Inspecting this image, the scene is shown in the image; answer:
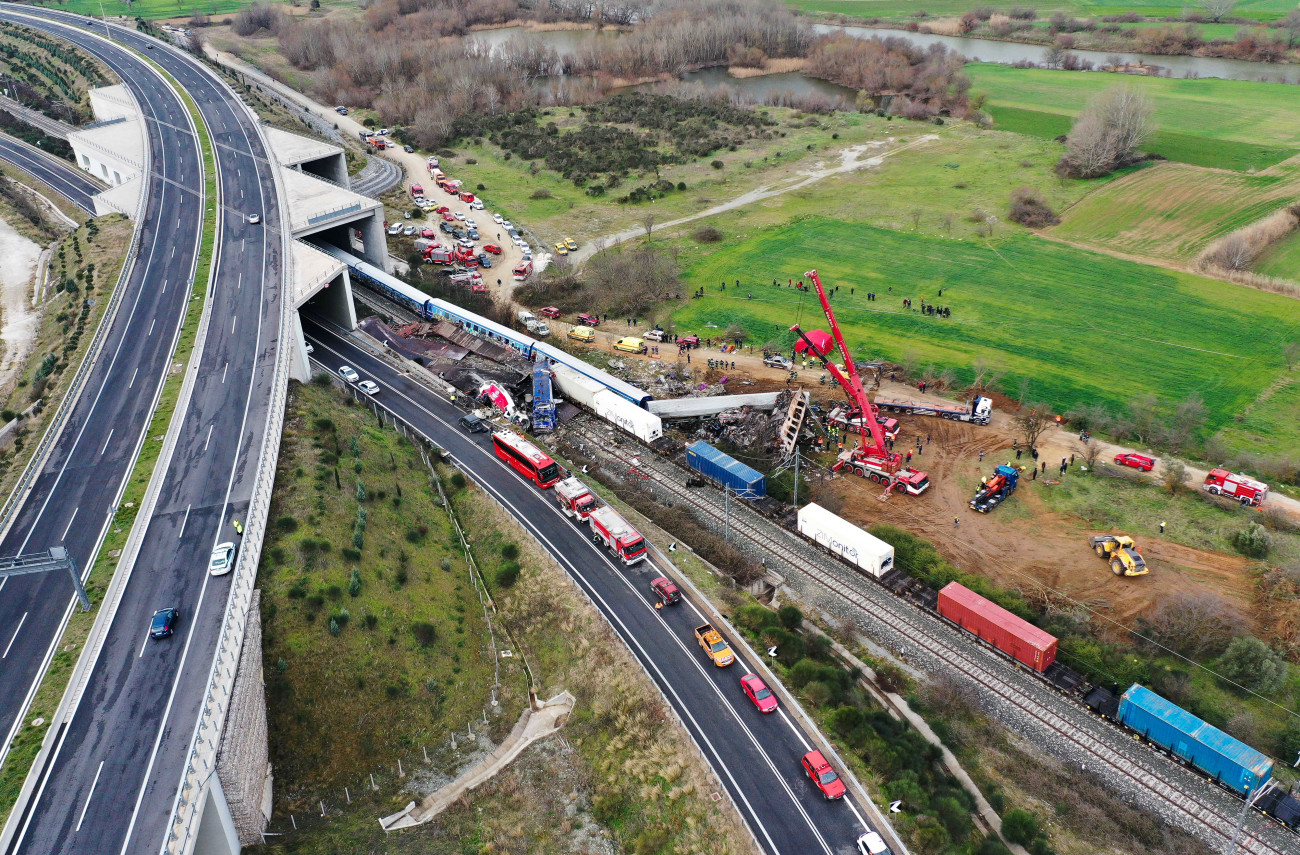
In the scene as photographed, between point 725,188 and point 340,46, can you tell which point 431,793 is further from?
point 340,46

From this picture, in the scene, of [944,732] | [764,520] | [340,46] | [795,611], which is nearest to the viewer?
[944,732]

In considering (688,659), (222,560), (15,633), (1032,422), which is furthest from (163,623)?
(1032,422)

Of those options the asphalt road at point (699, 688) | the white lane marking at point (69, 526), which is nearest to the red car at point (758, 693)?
the asphalt road at point (699, 688)

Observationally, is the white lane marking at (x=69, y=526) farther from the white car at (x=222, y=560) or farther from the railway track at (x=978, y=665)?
the railway track at (x=978, y=665)

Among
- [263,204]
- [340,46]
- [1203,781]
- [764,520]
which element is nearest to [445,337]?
[263,204]

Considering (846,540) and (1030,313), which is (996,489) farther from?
(1030,313)

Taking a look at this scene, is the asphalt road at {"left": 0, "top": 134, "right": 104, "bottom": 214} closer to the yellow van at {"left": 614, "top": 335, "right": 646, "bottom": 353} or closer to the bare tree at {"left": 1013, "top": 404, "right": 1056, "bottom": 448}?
the yellow van at {"left": 614, "top": 335, "right": 646, "bottom": 353}
